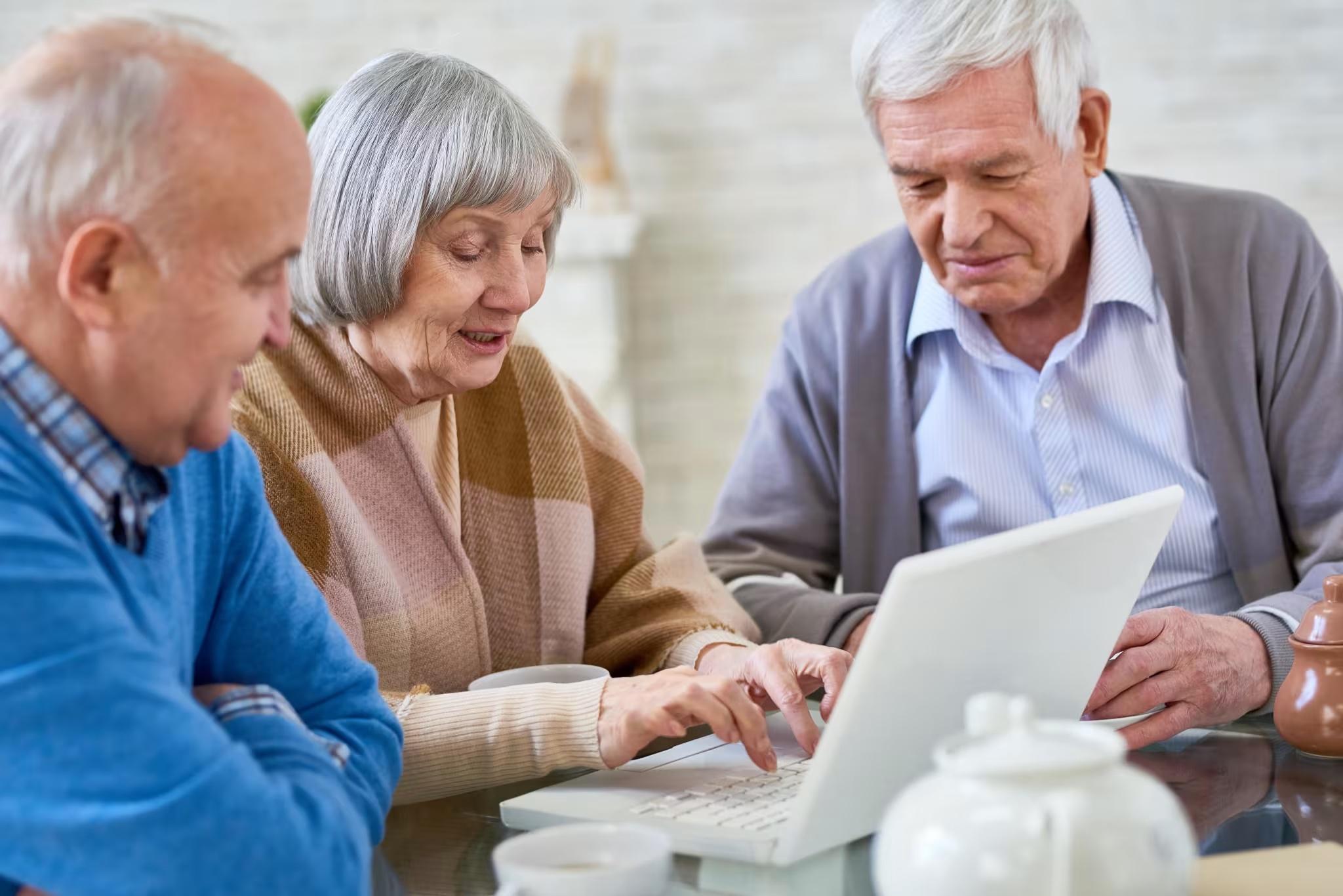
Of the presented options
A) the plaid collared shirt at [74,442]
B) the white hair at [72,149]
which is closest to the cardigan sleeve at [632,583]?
the plaid collared shirt at [74,442]

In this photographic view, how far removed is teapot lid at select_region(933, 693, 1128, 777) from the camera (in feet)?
2.15

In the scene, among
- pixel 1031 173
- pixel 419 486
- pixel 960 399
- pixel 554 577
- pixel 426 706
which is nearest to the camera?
pixel 426 706

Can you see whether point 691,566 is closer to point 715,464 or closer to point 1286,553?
point 1286,553

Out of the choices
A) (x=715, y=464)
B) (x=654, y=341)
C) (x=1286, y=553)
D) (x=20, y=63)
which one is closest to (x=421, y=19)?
(x=654, y=341)

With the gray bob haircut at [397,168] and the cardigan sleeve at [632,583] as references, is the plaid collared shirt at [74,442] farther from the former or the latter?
the cardigan sleeve at [632,583]

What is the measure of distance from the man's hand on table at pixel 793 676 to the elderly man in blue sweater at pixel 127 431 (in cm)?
43

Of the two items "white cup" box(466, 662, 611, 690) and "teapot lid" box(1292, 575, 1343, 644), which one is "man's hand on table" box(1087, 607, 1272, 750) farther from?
"white cup" box(466, 662, 611, 690)

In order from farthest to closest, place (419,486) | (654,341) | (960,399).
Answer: (654,341)
(960,399)
(419,486)

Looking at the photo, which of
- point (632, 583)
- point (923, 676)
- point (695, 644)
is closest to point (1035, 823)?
point (923, 676)

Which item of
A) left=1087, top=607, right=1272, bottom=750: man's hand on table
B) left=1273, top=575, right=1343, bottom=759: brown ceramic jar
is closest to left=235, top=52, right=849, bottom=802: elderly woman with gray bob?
left=1087, top=607, right=1272, bottom=750: man's hand on table

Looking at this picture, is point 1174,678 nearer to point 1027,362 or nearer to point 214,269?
point 1027,362

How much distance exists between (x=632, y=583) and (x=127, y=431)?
84 centimetres

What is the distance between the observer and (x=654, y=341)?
4223mm

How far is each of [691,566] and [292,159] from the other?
0.91 meters
